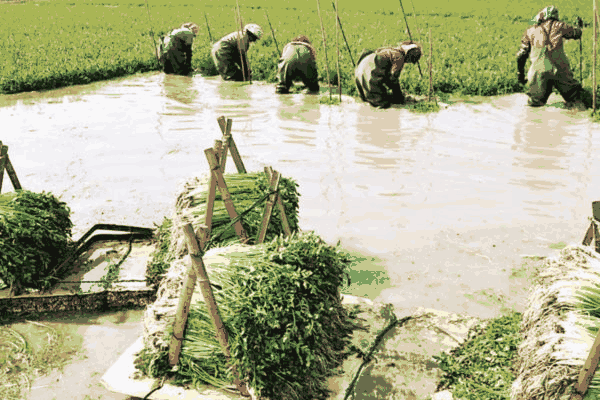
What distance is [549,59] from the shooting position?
9.25 metres

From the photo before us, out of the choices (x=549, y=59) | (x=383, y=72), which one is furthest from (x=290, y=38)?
(x=549, y=59)

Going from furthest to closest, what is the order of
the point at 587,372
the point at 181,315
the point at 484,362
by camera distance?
the point at 484,362, the point at 181,315, the point at 587,372

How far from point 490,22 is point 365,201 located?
48.5 ft

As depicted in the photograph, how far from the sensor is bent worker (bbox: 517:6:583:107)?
30.3ft

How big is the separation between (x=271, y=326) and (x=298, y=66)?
336 inches

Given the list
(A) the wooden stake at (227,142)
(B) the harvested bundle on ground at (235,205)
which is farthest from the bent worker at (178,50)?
(B) the harvested bundle on ground at (235,205)

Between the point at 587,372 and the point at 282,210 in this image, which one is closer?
the point at 587,372

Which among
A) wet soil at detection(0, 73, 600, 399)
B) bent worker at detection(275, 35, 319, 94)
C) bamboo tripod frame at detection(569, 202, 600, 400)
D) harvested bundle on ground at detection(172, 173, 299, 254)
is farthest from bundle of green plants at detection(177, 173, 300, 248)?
bent worker at detection(275, 35, 319, 94)

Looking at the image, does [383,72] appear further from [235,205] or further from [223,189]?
[223,189]

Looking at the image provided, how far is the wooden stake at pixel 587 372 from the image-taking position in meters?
2.35

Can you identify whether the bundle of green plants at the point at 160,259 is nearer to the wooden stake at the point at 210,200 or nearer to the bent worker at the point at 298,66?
the wooden stake at the point at 210,200

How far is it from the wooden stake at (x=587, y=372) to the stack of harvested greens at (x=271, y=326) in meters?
1.33

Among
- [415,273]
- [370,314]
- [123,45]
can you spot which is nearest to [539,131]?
[415,273]

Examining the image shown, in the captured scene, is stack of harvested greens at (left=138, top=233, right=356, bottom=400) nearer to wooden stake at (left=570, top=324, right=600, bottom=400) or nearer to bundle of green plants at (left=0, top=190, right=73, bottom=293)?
wooden stake at (left=570, top=324, right=600, bottom=400)
